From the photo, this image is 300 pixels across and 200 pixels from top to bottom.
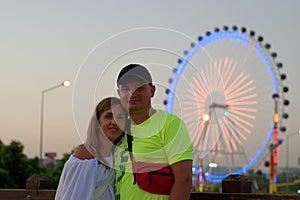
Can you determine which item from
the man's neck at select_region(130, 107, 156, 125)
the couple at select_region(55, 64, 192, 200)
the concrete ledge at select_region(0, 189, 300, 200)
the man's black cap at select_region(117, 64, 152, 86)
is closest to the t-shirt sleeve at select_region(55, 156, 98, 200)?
the couple at select_region(55, 64, 192, 200)

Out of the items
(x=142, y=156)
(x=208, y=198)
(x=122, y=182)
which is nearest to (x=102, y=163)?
(x=122, y=182)

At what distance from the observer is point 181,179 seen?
3.04 meters

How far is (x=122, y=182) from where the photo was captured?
333 cm

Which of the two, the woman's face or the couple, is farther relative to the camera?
the woman's face

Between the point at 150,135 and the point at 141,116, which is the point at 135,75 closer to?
the point at 141,116

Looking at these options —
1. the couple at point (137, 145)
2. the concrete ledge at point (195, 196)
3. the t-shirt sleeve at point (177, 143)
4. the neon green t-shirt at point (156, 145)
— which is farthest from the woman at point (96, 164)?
the concrete ledge at point (195, 196)

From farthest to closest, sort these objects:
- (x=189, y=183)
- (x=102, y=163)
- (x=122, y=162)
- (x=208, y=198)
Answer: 1. (x=208, y=198)
2. (x=102, y=163)
3. (x=122, y=162)
4. (x=189, y=183)

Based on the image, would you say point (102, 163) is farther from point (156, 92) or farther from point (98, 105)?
point (156, 92)

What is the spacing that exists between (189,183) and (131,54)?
799 mm

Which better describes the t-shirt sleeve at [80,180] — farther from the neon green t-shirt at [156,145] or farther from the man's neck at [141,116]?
the man's neck at [141,116]

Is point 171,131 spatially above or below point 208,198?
above

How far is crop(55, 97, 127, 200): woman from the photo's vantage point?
11.5 ft

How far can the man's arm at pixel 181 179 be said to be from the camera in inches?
119

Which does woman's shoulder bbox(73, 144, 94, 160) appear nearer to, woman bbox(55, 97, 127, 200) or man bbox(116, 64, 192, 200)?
woman bbox(55, 97, 127, 200)
